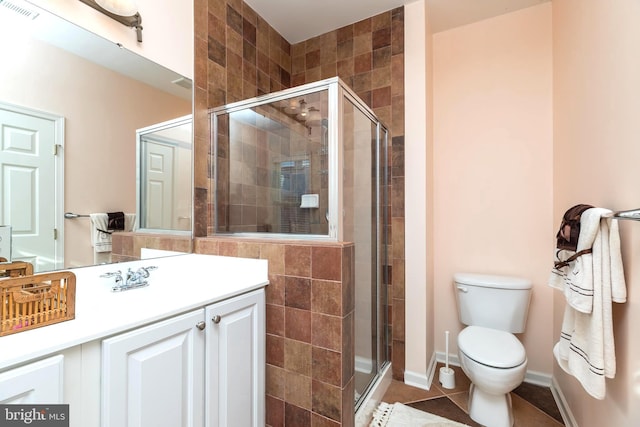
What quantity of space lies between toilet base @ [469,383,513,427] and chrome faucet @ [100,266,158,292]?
196cm

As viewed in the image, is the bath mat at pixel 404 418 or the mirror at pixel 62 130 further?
the bath mat at pixel 404 418

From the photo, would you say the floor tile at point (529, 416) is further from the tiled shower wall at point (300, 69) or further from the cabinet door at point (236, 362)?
the cabinet door at point (236, 362)

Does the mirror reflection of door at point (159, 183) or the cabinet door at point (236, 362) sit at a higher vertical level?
the mirror reflection of door at point (159, 183)

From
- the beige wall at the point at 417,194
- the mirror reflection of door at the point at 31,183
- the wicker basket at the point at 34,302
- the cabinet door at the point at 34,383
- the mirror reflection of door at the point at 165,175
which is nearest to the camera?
the cabinet door at the point at 34,383

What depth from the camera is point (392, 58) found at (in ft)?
7.00

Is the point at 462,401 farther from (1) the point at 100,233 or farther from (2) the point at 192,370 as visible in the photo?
(1) the point at 100,233

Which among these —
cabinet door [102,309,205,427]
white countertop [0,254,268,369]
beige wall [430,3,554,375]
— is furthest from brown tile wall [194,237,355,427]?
beige wall [430,3,554,375]

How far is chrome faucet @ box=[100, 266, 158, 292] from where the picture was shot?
1.24m

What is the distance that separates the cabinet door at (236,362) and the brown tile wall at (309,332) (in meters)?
0.07

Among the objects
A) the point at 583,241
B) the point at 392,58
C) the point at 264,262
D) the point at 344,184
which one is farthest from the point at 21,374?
the point at 392,58

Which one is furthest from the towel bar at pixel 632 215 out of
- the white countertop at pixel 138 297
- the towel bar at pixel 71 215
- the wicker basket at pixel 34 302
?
the towel bar at pixel 71 215

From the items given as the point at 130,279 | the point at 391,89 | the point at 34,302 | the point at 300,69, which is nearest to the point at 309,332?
the point at 130,279

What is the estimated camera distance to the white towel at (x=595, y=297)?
1024 millimetres

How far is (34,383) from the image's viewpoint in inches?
27.2
